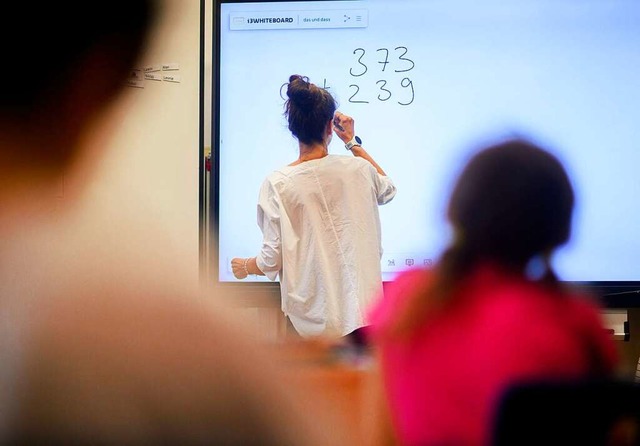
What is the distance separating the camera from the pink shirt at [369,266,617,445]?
50cm

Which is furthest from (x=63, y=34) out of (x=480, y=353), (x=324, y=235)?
(x=324, y=235)

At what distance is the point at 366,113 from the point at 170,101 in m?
0.43

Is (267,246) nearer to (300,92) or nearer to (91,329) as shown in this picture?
(300,92)

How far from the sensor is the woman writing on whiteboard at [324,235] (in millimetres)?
1388

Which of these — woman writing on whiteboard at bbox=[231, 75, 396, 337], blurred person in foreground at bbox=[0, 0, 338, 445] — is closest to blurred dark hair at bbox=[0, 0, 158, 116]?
blurred person in foreground at bbox=[0, 0, 338, 445]

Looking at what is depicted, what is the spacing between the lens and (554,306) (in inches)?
21.7

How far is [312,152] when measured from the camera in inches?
56.8

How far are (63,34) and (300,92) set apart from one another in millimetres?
1112

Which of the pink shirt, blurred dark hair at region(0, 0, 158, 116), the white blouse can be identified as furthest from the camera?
the white blouse

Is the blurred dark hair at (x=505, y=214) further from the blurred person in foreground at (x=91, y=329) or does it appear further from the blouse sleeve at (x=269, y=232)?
the blouse sleeve at (x=269, y=232)

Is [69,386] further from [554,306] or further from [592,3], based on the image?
[592,3]

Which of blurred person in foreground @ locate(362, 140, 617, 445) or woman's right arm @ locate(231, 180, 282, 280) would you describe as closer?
blurred person in foreground @ locate(362, 140, 617, 445)

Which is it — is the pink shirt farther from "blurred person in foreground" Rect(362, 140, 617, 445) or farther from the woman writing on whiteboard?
the woman writing on whiteboard

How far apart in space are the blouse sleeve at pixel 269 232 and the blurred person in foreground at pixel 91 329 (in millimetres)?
969
